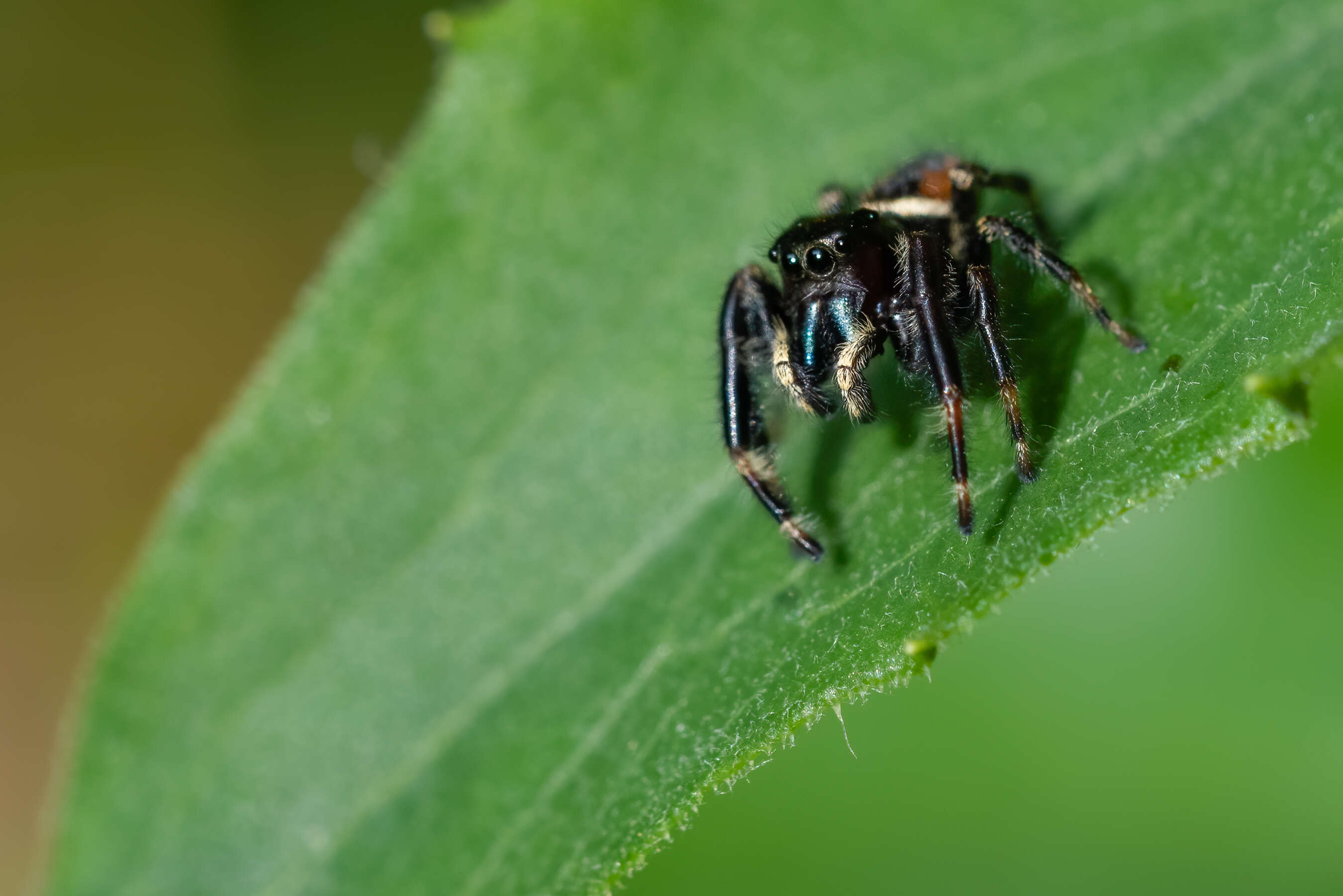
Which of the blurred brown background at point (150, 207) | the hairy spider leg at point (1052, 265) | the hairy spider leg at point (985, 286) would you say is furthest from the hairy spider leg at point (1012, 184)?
the blurred brown background at point (150, 207)

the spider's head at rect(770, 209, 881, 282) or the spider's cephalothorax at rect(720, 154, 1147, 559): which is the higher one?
the spider's head at rect(770, 209, 881, 282)

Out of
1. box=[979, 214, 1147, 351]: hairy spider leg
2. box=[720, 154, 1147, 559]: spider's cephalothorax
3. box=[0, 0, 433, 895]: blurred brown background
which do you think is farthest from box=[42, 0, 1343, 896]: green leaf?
box=[0, 0, 433, 895]: blurred brown background

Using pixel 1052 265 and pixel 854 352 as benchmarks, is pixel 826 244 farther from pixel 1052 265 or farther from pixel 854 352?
pixel 1052 265

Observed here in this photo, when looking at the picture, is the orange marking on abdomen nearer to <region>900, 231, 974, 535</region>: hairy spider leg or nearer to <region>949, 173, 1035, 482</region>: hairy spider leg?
<region>949, 173, 1035, 482</region>: hairy spider leg

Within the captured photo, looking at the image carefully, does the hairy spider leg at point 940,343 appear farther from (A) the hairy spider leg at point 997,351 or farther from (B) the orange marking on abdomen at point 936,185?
(B) the orange marking on abdomen at point 936,185

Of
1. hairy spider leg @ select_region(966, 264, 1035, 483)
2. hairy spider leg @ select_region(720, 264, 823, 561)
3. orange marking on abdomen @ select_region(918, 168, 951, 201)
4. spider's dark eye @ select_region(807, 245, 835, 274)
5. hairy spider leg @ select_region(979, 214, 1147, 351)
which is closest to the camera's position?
hairy spider leg @ select_region(966, 264, 1035, 483)

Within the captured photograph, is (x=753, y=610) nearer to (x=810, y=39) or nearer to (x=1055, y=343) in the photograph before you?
(x=1055, y=343)

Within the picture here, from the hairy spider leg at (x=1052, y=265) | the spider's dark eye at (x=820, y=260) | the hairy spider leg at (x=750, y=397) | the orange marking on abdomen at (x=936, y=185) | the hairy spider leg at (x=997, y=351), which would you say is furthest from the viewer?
the orange marking on abdomen at (x=936, y=185)
